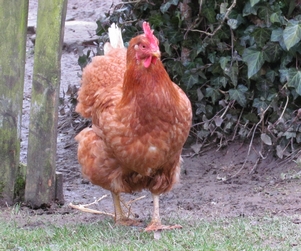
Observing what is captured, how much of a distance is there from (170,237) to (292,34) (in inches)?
116

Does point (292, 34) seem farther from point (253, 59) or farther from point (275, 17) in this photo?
point (253, 59)

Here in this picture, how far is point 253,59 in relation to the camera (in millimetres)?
6758

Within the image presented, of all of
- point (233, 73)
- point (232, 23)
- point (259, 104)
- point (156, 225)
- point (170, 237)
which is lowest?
point (156, 225)

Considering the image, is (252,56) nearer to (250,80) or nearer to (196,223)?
(250,80)

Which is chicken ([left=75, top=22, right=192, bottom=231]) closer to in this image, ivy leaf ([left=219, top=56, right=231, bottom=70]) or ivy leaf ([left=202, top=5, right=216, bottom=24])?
ivy leaf ([left=219, top=56, right=231, bottom=70])

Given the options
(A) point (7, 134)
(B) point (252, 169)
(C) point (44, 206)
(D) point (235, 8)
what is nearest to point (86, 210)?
(C) point (44, 206)

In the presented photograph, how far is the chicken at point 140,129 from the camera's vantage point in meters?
4.61

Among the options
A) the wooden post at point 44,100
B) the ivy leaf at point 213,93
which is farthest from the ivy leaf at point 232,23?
the wooden post at point 44,100

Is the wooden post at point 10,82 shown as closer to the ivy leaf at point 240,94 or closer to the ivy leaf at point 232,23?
the ivy leaf at point 232,23

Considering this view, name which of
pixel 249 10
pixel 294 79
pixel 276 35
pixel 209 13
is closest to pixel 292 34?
pixel 276 35

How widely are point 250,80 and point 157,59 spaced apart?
2.74 metres

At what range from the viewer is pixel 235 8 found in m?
7.04

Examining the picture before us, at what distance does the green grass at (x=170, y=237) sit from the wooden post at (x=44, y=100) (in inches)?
34.0

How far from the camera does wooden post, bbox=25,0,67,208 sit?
5.73 meters
